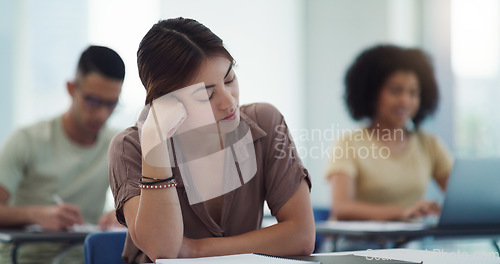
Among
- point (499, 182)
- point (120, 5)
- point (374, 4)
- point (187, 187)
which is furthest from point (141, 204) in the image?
point (374, 4)

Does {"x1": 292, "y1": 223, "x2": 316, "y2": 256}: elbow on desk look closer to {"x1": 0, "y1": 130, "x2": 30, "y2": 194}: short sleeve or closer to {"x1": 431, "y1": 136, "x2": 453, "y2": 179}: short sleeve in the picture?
{"x1": 0, "y1": 130, "x2": 30, "y2": 194}: short sleeve

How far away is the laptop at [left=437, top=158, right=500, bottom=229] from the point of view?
1947 millimetres

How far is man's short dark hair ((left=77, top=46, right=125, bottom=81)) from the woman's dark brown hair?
2.27 ft

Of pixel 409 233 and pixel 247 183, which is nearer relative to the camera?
pixel 247 183

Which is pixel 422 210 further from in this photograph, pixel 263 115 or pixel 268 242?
pixel 268 242

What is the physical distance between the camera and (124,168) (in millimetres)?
1323

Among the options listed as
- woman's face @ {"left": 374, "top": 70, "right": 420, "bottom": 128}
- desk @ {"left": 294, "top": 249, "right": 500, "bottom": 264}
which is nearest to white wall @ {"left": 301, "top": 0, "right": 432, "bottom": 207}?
woman's face @ {"left": 374, "top": 70, "right": 420, "bottom": 128}

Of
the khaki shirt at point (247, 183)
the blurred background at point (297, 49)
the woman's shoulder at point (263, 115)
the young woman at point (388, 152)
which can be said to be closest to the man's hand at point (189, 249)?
the khaki shirt at point (247, 183)

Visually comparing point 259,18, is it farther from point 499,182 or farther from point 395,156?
point 499,182

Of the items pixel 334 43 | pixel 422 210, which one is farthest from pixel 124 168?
pixel 334 43

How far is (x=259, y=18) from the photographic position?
4.54m

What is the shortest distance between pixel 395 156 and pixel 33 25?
234cm

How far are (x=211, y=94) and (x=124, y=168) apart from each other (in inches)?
10.0

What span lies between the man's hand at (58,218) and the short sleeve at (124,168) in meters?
0.91
